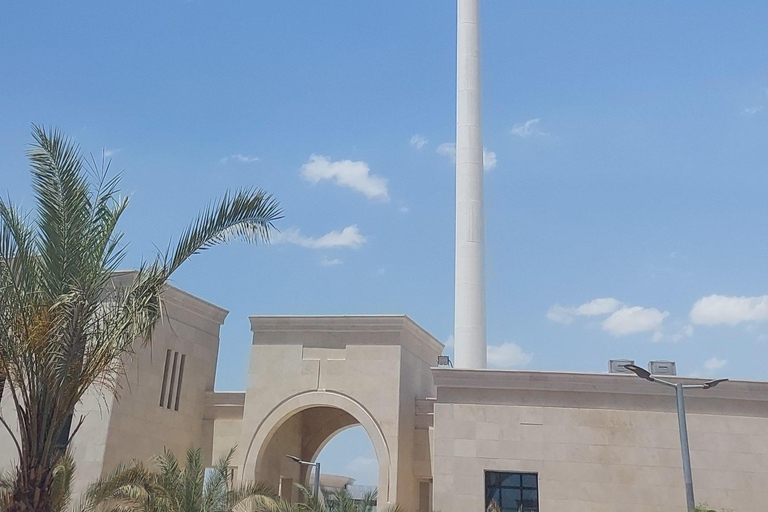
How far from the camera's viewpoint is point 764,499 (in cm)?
2017

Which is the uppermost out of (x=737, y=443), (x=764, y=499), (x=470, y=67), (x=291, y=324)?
(x=470, y=67)

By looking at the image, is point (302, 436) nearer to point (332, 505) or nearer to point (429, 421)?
point (429, 421)

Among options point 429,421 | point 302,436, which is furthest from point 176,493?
point 302,436

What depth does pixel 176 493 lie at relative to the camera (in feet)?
54.7

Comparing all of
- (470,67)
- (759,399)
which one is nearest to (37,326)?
(759,399)

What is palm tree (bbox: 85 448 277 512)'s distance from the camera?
16453 millimetres

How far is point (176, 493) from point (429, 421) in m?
10.5

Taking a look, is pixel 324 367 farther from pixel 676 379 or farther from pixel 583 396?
pixel 676 379

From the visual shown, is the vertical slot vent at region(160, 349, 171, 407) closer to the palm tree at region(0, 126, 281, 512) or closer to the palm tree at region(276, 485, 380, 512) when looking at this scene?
the palm tree at region(276, 485, 380, 512)

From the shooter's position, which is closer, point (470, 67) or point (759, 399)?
point (759, 399)

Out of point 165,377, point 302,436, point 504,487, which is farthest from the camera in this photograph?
point 302,436

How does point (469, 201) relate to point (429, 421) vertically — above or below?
above

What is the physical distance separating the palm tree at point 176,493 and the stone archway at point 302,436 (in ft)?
18.3

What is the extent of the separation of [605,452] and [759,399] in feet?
14.5
